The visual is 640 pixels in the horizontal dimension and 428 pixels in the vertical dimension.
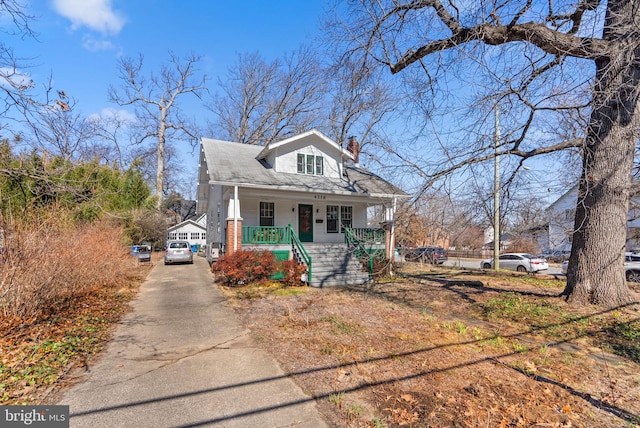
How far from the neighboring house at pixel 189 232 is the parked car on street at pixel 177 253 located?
1243 cm

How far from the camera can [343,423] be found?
10.0 ft

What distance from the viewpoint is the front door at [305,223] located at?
51.4 ft

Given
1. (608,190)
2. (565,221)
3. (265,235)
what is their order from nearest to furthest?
(608,190) < (565,221) < (265,235)

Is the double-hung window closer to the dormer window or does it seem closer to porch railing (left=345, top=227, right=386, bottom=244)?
porch railing (left=345, top=227, right=386, bottom=244)

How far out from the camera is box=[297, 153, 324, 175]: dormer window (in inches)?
608

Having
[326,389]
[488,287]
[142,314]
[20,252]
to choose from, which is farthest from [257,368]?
[488,287]

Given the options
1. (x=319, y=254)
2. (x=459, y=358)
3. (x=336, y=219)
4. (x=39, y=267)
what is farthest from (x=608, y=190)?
(x=39, y=267)

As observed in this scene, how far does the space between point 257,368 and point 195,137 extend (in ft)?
110

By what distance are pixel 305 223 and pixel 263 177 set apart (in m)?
3.49

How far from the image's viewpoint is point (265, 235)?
506 inches

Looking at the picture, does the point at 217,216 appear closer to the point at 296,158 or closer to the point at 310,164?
the point at 296,158

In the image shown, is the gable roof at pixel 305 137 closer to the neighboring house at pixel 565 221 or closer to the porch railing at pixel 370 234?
the porch railing at pixel 370 234

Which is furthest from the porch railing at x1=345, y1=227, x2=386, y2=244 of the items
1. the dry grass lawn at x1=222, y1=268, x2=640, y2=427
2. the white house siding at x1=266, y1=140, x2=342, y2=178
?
the dry grass lawn at x1=222, y1=268, x2=640, y2=427

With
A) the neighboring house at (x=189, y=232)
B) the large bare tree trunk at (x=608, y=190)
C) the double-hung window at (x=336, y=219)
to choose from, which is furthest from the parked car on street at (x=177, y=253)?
the large bare tree trunk at (x=608, y=190)
